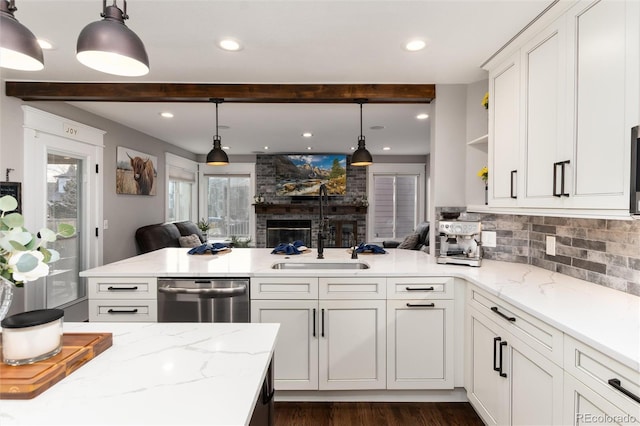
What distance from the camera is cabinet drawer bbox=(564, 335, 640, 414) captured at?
1.01 meters

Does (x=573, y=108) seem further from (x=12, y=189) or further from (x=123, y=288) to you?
(x=12, y=189)

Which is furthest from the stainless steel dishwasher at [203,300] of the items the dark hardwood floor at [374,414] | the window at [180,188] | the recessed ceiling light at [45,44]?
the window at [180,188]

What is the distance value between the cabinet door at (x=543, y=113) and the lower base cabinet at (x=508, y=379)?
30.4 inches

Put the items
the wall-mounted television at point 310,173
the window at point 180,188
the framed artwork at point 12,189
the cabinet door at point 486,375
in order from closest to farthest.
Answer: the cabinet door at point 486,375 → the framed artwork at point 12,189 → the window at point 180,188 → the wall-mounted television at point 310,173

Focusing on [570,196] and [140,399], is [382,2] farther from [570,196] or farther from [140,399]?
[140,399]

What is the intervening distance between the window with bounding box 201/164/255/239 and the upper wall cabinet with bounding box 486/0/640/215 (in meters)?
5.95

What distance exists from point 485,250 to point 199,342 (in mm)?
2435

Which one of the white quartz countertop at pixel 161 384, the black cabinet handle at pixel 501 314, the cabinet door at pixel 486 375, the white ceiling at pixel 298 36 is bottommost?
the cabinet door at pixel 486 375

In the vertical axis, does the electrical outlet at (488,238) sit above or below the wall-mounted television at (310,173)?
below

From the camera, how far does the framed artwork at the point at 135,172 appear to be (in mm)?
4500

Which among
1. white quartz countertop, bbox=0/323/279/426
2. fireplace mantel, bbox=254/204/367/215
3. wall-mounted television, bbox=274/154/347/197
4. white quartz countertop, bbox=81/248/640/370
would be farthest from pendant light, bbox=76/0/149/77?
fireplace mantel, bbox=254/204/367/215

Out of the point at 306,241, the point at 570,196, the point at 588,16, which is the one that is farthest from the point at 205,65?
the point at 306,241

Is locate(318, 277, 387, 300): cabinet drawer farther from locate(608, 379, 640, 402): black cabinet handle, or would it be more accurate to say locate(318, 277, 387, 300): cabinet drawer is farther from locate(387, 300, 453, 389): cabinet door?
locate(608, 379, 640, 402): black cabinet handle

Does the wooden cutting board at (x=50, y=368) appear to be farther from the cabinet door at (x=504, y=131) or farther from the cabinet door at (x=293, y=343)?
the cabinet door at (x=504, y=131)
